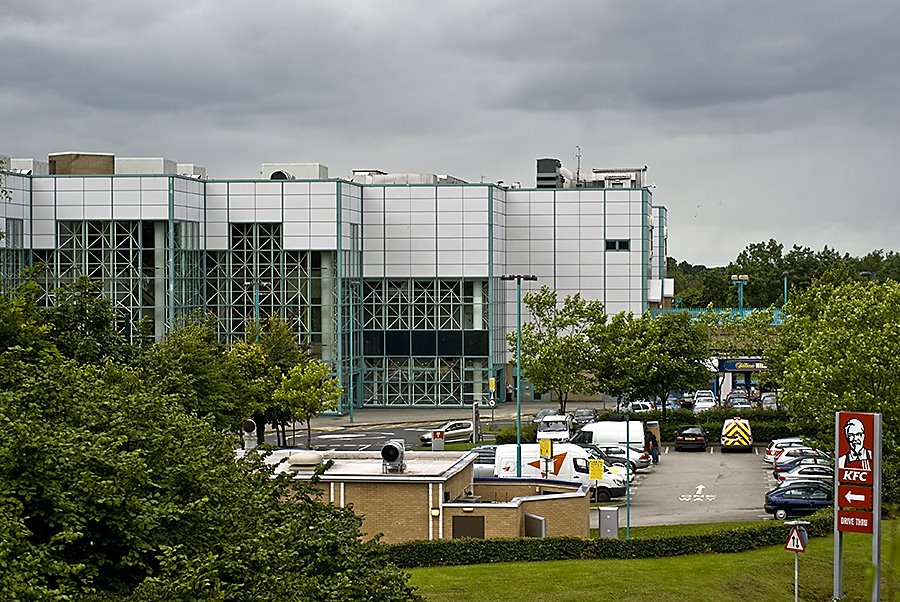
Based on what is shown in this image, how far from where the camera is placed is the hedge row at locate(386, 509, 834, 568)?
29781mm

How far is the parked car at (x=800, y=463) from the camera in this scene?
43688 mm

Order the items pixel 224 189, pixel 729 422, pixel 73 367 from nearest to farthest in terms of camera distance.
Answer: pixel 73 367, pixel 729 422, pixel 224 189

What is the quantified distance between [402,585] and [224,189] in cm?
5808

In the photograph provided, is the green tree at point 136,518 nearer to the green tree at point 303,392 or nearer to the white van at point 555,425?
the green tree at point 303,392

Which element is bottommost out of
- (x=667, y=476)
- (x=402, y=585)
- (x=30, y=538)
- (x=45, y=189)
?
(x=667, y=476)

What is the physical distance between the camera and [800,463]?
148 ft

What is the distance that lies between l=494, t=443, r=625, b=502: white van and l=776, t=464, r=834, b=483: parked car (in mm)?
5428

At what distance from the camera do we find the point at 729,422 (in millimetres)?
55750

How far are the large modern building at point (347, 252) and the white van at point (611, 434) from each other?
23430mm

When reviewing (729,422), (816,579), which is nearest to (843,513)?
(816,579)

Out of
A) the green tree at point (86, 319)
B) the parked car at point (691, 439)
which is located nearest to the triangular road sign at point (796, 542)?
the green tree at point (86, 319)

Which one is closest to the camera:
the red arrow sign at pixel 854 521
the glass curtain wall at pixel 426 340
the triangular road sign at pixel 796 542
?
the red arrow sign at pixel 854 521

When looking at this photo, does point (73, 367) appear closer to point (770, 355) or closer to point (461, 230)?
point (770, 355)

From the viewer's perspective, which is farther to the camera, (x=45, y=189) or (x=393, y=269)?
(x=393, y=269)
